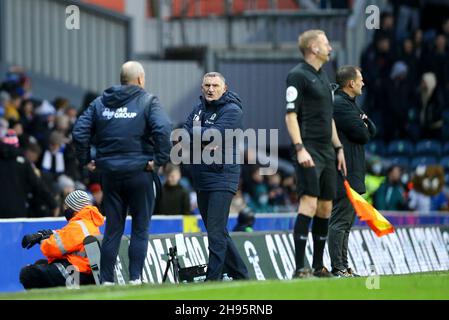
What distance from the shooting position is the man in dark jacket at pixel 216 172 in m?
14.0

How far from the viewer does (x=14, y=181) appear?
19.7 m

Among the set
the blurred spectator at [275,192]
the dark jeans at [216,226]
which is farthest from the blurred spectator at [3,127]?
the dark jeans at [216,226]

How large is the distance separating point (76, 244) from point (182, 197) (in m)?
6.63

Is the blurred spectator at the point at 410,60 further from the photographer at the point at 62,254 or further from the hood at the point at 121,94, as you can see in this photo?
the hood at the point at 121,94

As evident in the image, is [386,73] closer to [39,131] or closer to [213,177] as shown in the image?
[39,131]

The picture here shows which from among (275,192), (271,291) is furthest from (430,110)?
(271,291)

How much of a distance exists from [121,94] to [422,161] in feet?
54.7

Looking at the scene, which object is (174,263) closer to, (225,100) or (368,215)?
(225,100)

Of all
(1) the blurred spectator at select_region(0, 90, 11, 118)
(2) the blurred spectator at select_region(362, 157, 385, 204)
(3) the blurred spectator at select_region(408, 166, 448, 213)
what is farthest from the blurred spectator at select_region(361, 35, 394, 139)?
(1) the blurred spectator at select_region(0, 90, 11, 118)

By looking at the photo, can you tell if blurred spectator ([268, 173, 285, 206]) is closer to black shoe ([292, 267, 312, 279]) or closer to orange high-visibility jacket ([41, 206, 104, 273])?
orange high-visibility jacket ([41, 206, 104, 273])
